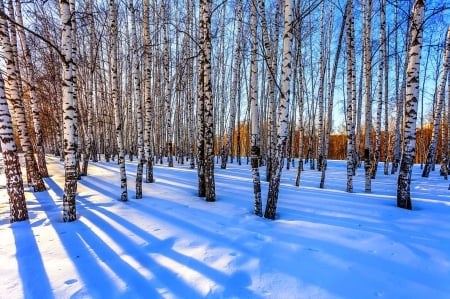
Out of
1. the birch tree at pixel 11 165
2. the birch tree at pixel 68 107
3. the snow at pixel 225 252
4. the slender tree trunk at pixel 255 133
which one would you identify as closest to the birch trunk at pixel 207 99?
the snow at pixel 225 252

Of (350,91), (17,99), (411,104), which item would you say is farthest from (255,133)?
(17,99)

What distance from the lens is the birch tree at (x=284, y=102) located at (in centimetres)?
477

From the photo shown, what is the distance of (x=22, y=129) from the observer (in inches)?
267

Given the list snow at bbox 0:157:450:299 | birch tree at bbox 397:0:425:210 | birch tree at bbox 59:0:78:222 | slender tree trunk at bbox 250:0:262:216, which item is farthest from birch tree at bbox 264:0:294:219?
birch tree at bbox 59:0:78:222

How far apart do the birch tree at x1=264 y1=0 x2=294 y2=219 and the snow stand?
1.84 ft

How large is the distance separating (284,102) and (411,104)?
310cm

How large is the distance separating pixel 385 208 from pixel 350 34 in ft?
16.6

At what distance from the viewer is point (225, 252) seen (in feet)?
12.1

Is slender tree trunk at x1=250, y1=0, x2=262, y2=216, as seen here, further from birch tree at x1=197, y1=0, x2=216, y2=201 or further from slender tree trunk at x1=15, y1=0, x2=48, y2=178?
slender tree trunk at x1=15, y1=0, x2=48, y2=178

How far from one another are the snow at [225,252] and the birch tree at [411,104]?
1.59 ft

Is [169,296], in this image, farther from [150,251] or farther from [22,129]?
[22,129]

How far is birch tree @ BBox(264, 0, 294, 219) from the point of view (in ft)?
15.6

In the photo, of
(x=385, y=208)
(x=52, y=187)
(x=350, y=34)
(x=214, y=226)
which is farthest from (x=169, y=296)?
(x=350, y=34)

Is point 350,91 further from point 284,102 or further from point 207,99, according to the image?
point 207,99
